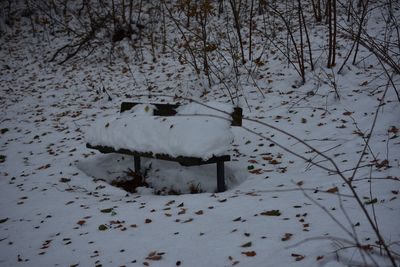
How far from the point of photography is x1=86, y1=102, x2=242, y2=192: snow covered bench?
12.1 ft

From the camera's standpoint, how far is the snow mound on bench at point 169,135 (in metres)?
3.70

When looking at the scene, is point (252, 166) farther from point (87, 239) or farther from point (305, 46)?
point (305, 46)

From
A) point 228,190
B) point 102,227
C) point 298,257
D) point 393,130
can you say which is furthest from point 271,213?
point 393,130

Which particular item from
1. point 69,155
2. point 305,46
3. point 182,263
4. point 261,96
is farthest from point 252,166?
point 305,46

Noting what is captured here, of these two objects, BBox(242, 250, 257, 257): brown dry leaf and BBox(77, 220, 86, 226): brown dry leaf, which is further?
BBox(77, 220, 86, 226): brown dry leaf

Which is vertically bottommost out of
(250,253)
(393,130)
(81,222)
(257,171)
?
(81,222)

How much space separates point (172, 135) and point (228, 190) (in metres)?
0.92

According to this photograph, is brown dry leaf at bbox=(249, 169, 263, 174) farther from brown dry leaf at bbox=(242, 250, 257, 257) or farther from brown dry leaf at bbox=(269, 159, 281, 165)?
brown dry leaf at bbox=(242, 250, 257, 257)

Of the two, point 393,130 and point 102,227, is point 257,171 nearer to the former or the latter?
point 393,130

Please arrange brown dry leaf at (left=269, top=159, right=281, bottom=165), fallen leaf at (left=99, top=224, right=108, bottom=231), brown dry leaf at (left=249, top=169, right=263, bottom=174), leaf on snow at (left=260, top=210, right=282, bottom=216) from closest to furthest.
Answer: leaf on snow at (left=260, top=210, right=282, bottom=216), fallen leaf at (left=99, top=224, right=108, bottom=231), brown dry leaf at (left=249, top=169, right=263, bottom=174), brown dry leaf at (left=269, top=159, right=281, bottom=165)

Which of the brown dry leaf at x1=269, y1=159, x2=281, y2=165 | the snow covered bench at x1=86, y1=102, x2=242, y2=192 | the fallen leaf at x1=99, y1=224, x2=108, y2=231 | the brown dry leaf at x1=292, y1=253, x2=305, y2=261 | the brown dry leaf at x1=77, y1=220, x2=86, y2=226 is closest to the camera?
the brown dry leaf at x1=292, y1=253, x2=305, y2=261

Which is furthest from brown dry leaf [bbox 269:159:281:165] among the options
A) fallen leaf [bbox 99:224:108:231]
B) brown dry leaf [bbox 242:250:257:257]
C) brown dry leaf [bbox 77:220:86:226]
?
brown dry leaf [bbox 77:220:86:226]

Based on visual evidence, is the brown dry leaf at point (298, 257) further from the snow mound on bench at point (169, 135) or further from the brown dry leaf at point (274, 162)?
the brown dry leaf at point (274, 162)

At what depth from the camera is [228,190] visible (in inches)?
153
